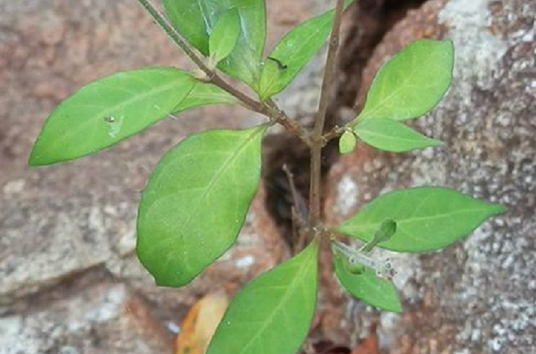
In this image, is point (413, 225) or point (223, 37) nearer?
point (223, 37)

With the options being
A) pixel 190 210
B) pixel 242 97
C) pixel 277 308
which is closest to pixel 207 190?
pixel 190 210

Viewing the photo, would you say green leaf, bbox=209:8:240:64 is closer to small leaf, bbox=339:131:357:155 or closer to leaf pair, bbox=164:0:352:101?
leaf pair, bbox=164:0:352:101

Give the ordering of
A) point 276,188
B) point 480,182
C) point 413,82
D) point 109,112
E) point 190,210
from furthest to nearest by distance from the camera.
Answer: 1. point 276,188
2. point 480,182
3. point 413,82
4. point 190,210
5. point 109,112

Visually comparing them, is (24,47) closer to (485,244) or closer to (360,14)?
(360,14)

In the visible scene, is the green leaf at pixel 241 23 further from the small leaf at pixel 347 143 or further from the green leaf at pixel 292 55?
the small leaf at pixel 347 143

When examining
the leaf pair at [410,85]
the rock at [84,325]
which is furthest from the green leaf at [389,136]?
the rock at [84,325]

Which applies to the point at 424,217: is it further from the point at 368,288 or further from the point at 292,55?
the point at 292,55

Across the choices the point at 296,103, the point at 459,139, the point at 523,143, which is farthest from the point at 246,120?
the point at 523,143
